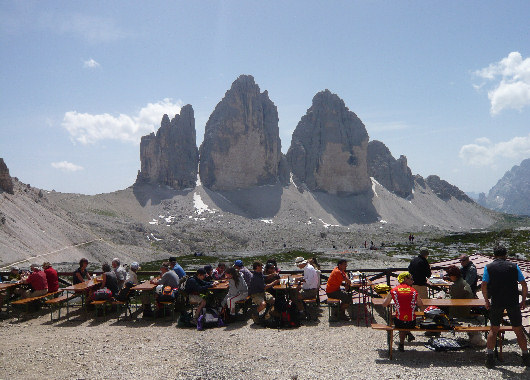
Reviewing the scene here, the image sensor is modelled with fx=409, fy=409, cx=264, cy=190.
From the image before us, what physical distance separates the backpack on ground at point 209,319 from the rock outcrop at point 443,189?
16699 centimetres

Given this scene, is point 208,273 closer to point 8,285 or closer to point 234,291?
point 234,291

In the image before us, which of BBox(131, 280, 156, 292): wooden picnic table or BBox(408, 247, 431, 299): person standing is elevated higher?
BBox(408, 247, 431, 299): person standing

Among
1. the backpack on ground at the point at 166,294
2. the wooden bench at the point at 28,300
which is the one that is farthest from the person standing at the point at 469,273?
the wooden bench at the point at 28,300

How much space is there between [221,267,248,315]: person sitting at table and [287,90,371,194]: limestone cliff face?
12140 centimetres

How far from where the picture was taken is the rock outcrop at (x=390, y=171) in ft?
499

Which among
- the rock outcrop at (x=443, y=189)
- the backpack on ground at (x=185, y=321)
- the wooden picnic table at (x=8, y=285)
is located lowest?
the backpack on ground at (x=185, y=321)

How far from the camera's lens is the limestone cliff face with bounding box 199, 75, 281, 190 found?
393 ft

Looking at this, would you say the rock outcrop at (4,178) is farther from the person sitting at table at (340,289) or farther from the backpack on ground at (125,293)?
the person sitting at table at (340,289)

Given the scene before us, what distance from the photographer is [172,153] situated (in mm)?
117938

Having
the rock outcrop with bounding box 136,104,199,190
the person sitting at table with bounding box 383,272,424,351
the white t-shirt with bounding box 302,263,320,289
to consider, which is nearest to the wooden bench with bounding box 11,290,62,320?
the white t-shirt with bounding box 302,263,320,289

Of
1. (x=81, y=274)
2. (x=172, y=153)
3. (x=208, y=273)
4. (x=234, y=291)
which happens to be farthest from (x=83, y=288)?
(x=172, y=153)

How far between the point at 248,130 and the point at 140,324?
113 m

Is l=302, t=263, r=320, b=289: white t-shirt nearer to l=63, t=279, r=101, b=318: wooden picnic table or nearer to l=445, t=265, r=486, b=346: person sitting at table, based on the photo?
l=445, t=265, r=486, b=346: person sitting at table

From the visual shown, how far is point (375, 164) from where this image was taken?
158 meters
